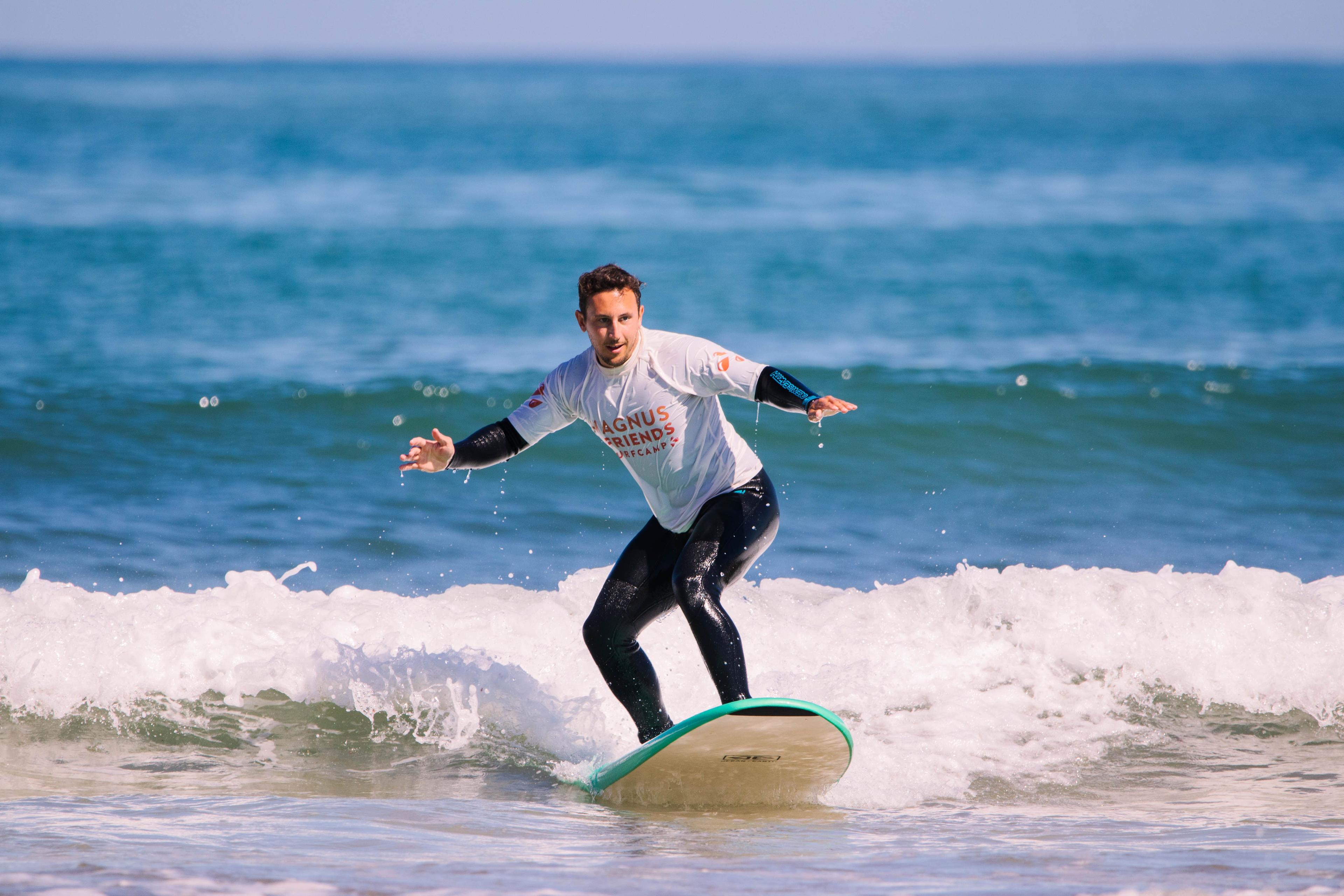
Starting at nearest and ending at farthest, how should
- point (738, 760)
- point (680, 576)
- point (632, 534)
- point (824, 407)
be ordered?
point (824, 407), point (680, 576), point (738, 760), point (632, 534)

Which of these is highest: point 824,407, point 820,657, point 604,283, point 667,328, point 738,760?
point 667,328

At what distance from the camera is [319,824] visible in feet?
16.3

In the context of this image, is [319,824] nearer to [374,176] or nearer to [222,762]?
[222,762]

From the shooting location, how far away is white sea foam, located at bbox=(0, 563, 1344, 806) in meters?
6.43

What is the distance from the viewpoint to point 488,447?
5363 millimetres

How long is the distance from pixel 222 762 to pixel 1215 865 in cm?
451

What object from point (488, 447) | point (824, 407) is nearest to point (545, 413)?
point (488, 447)

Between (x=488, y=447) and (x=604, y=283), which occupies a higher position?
(x=604, y=283)

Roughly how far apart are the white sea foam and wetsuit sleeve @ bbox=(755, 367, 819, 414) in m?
1.84

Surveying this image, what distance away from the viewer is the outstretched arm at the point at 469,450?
5.21 m

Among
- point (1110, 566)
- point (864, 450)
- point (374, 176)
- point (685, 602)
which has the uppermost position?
point (374, 176)

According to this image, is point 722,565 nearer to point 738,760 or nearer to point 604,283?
point 738,760

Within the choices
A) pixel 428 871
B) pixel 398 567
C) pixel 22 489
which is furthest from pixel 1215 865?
pixel 22 489

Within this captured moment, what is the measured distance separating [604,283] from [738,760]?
205cm
